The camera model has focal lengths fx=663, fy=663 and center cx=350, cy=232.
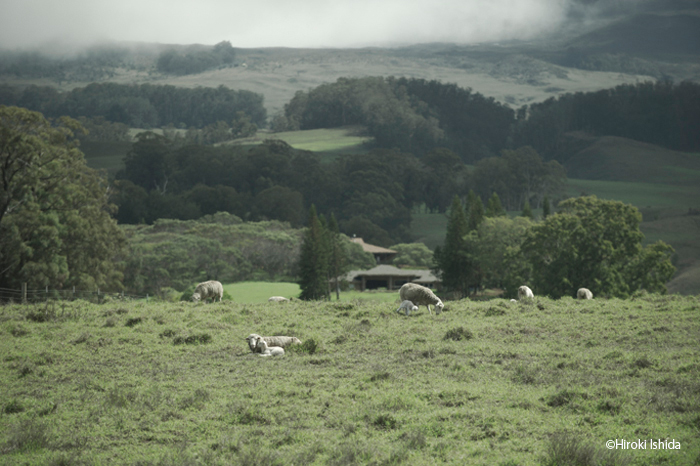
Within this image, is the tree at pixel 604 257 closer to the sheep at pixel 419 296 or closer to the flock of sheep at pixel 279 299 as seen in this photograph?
the flock of sheep at pixel 279 299

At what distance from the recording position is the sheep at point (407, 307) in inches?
823

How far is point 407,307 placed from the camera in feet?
69.0

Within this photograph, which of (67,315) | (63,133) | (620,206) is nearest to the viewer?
(67,315)

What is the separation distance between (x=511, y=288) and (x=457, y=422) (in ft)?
176

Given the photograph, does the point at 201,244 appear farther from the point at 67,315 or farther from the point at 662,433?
the point at 662,433

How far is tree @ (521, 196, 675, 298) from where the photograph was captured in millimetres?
49375

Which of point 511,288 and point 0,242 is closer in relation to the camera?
point 0,242

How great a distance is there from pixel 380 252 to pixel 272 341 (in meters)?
98.6

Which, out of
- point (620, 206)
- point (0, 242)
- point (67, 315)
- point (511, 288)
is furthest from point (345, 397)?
point (511, 288)

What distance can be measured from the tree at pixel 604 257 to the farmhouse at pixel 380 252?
205ft

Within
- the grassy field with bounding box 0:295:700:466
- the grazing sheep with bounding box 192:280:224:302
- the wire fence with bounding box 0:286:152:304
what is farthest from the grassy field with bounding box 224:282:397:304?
the grassy field with bounding box 0:295:700:466

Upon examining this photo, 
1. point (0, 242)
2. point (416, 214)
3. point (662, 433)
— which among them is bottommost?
point (416, 214)

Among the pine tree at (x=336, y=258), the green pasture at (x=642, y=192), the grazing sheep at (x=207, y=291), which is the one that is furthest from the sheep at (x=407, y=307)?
the green pasture at (x=642, y=192)

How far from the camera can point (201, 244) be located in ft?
256
